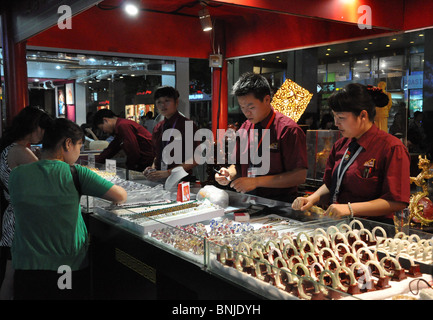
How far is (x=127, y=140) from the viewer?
4871 millimetres

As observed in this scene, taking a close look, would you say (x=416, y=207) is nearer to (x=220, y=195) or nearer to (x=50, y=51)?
(x=220, y=195)

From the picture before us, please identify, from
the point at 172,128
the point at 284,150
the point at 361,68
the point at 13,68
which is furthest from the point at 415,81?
the point at 13,68

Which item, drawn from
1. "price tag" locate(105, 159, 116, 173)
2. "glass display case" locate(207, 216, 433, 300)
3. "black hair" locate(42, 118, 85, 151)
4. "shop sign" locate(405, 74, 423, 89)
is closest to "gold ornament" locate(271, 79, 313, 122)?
"shop sign" locate(405, 74, 423, 89)

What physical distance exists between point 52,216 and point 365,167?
1722 millimetres

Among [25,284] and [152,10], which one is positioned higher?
[152,10]

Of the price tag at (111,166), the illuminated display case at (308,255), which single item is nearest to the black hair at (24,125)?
the price tag at (111,166)

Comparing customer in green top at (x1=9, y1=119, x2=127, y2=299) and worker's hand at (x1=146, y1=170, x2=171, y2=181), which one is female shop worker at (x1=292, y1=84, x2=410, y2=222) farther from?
worker's hand at (x1=146, y1=170, x2=171, y2=181)

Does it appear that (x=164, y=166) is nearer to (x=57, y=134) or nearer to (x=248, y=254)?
(x=57, y=134)

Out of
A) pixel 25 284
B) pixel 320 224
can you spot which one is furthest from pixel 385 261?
pixel 25 284

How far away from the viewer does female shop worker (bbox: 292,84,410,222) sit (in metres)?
2.21

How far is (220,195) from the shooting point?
110 inches

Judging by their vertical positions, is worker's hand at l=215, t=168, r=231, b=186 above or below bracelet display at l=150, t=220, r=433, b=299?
above

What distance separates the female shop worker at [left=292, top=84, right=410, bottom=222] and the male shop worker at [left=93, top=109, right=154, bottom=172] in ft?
9.54

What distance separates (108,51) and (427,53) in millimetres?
4004
